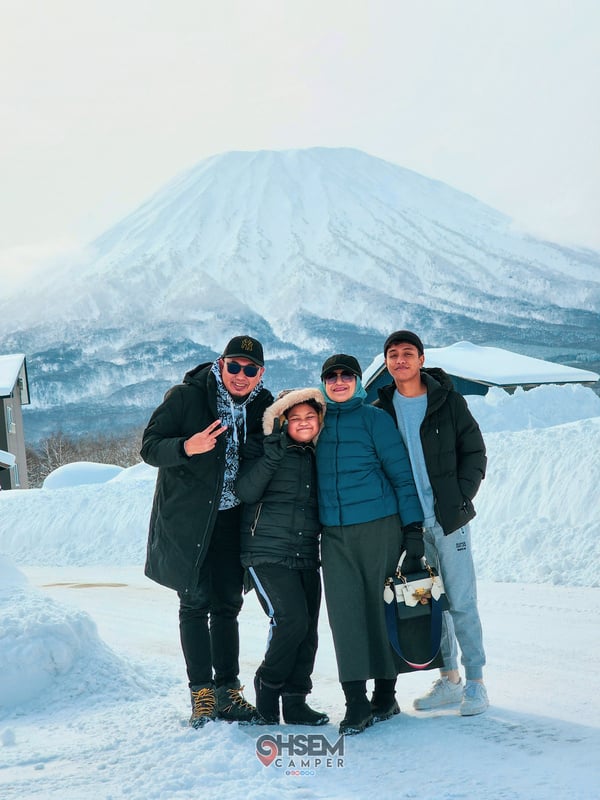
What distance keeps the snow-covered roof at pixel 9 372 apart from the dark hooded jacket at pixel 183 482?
93.2 ft

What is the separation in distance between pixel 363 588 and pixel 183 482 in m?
1.02

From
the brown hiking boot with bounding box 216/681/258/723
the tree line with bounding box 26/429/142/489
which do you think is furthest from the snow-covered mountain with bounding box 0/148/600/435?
the brown hiking boot with bounding box 216/681/258/723

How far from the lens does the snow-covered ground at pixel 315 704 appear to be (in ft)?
11.7

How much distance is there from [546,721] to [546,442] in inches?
335

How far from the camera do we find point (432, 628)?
4379mm

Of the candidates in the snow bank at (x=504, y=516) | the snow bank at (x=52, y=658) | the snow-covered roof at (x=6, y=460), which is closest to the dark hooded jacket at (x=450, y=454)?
the snow bank at (x=52, y=658)

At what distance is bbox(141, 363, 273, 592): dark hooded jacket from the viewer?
439 cm

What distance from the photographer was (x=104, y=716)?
15.6 ft

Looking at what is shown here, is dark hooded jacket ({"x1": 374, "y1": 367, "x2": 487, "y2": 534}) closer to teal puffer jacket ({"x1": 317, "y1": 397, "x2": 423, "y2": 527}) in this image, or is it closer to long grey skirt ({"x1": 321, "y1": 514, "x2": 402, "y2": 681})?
teal puffer jacket ({"x1": 317, "y1": 397, "x2": 423, "y2": 527})

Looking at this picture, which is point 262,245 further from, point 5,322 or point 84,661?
point 84,661

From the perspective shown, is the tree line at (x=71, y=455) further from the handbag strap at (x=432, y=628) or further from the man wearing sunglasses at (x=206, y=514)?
the handbag strap at (x=432, y=628)

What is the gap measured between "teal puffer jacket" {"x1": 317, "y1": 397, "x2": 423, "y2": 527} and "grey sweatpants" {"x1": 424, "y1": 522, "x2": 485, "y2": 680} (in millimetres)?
288

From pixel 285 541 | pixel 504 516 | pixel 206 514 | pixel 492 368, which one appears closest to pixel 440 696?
pixel 285 541

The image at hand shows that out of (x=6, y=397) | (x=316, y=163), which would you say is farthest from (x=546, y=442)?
(x=316, y=163)
